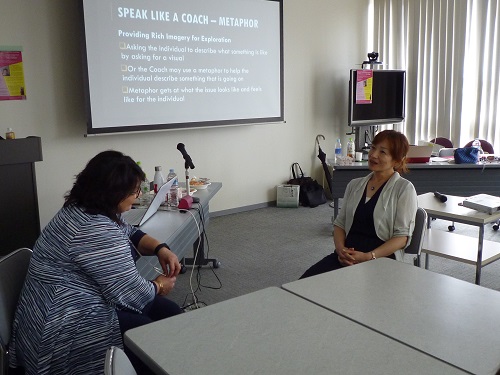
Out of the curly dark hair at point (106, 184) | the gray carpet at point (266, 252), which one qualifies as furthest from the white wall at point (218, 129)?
the curly dark hair at point (106, 184)

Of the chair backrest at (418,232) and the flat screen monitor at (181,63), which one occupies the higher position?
the flat screen monitor at (181,63)

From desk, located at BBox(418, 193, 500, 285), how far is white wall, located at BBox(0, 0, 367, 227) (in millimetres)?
2469

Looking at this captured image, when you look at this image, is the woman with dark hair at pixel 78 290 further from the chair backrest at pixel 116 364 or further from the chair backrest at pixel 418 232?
the chair backrest at pixel 418 232

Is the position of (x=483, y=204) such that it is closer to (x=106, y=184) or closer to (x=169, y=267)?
(x=169, y=267)

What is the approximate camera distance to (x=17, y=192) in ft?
10.6

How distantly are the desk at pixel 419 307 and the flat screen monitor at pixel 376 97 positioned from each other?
3952mm

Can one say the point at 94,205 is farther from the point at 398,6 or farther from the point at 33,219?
the point at 398,6

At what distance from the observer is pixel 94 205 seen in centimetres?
171

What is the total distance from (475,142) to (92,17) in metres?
3.81

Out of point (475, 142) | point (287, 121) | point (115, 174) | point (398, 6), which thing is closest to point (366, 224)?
point (115, 174)

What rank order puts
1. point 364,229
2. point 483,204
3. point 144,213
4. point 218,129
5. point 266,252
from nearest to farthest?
point 364,229, point 144,213, point 483,204, point 266,252, point 218,129

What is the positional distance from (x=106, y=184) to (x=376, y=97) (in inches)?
184

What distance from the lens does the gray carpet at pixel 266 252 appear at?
137 inches

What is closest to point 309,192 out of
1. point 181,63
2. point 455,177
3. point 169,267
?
point 455,177
